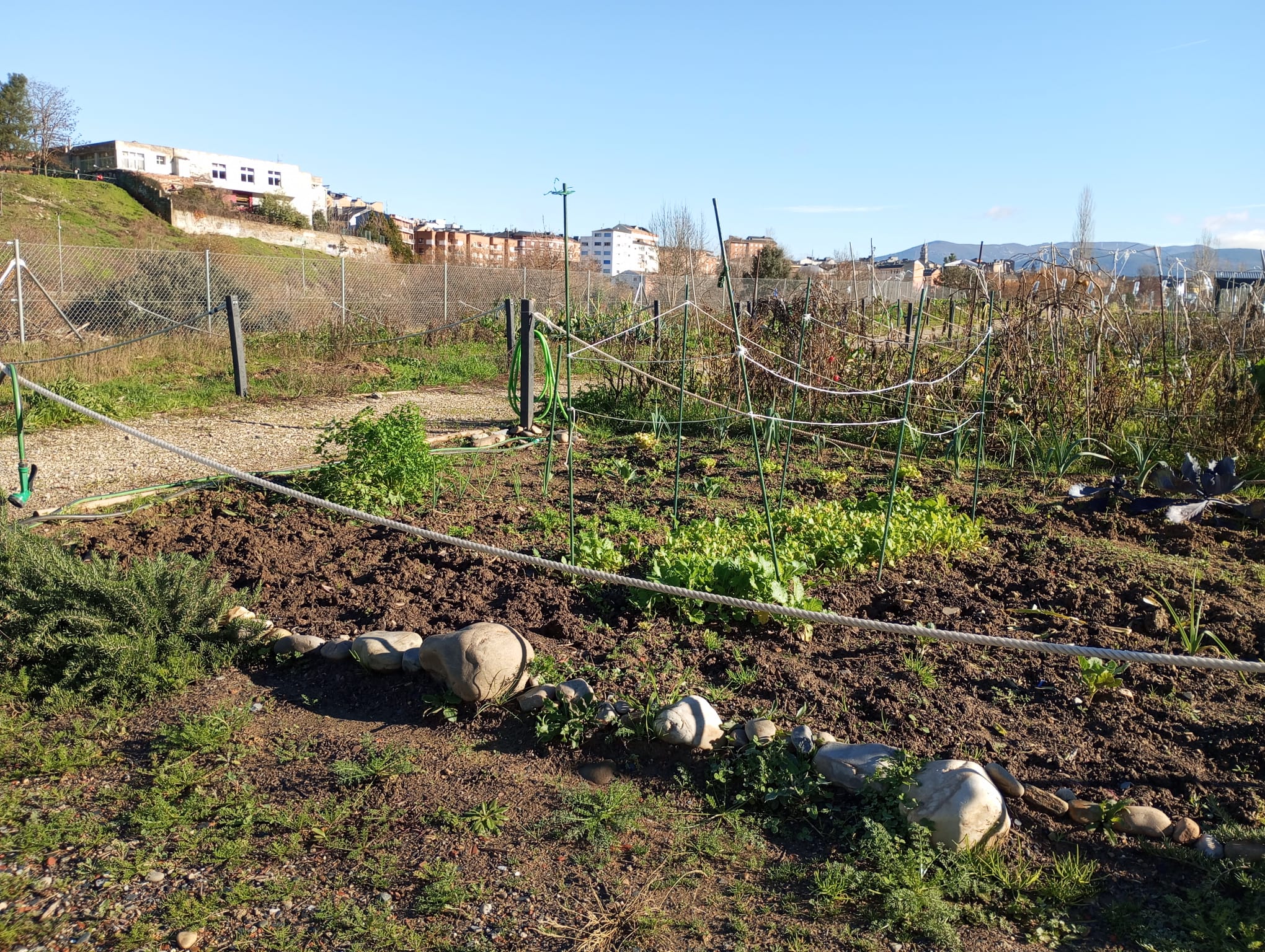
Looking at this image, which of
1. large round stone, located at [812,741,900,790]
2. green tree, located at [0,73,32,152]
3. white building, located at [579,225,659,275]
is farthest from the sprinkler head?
white building, located at [579,225,659,275]

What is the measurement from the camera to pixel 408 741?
3303 millimetres

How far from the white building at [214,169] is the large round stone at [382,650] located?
161 feet

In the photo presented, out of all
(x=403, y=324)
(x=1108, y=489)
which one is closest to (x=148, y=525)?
(x=1108, y=489)

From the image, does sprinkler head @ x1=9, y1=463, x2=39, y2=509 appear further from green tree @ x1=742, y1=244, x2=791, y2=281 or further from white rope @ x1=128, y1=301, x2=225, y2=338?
green tree @ x1=742, y1=244, x2=791, y2=281

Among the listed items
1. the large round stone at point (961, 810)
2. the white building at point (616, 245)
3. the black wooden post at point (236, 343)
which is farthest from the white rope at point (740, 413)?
the white building at point (616, 245)

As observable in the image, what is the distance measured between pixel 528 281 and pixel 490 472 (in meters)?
16.2

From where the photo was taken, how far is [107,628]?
3660mm

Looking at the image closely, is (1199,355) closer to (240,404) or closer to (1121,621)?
(1121,621)

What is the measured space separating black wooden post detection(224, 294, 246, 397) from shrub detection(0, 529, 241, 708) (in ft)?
23.0

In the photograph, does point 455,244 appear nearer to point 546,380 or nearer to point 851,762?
point 546,380

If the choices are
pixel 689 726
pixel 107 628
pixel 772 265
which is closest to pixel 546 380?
pixel 107 628

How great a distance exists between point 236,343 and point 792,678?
914 centimetres

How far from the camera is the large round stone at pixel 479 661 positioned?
343cm

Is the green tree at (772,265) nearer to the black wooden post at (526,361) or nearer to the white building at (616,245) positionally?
the black wooden post at (526,361)
